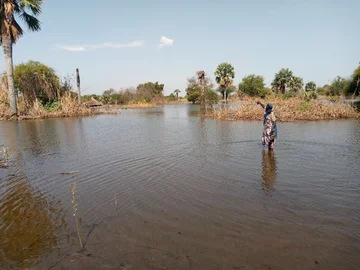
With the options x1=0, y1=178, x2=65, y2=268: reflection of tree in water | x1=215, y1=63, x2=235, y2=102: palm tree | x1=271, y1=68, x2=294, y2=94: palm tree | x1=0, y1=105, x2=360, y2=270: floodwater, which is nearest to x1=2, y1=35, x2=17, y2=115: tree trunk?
x1=0, y1=105, x2=360, y2=270: floodwater

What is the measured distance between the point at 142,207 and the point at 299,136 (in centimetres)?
928

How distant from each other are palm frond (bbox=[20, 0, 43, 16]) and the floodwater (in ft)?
63.1

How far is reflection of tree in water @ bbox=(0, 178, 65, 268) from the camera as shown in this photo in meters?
3.25

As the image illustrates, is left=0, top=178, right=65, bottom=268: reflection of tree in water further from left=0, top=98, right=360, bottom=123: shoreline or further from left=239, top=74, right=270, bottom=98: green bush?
left=239, top=74, right=270, bottom=98: green bush

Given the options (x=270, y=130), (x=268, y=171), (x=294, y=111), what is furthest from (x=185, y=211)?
(x=294, y=111)

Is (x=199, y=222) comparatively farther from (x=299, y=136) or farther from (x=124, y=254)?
(x=299, y=136)

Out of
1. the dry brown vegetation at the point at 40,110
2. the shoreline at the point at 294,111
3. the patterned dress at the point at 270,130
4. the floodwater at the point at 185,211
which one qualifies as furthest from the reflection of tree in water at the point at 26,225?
the dry brown vegetation at the point at 40,110

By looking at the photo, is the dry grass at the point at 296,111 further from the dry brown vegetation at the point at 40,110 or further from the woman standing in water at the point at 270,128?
the dry brown vegetation at the point at 40,110

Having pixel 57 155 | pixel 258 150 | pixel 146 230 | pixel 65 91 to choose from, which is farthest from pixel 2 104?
pixel 146 230

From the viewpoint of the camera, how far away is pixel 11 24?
835 inches

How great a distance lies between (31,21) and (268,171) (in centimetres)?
2557

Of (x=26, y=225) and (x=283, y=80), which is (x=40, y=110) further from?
(x=283, y=80)

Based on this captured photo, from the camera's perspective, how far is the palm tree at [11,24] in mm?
20719

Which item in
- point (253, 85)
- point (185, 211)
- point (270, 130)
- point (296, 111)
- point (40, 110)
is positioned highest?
point (253, 85)
